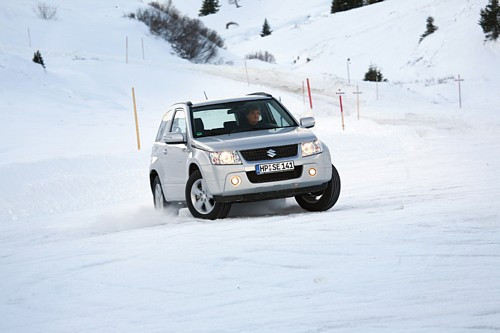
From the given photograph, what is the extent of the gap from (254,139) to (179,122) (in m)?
1.67

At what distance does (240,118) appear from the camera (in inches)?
424

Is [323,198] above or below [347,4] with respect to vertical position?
below

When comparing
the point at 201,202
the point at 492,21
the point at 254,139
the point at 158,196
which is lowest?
the point at 158,196

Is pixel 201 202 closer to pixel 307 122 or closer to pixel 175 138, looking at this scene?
pixel 175 138

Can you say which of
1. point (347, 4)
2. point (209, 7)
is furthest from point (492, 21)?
point (209, 7)

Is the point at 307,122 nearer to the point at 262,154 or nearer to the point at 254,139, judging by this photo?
the point at 254,139

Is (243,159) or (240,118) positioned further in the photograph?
(240,118)

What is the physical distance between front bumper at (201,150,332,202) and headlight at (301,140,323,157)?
0.06 m

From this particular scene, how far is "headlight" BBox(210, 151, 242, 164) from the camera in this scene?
9.75m

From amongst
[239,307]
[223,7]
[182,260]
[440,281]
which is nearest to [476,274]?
[440,281]

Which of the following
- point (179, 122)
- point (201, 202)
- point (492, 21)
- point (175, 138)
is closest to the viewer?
point (201, 202)

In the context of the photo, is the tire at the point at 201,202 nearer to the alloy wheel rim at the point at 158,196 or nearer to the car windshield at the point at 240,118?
the car windshield at the point at 240,118

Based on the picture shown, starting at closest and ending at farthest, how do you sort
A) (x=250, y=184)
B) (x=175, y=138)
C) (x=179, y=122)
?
(x=250, y=184) → (x=175, y=138) → (x=179, y=122)

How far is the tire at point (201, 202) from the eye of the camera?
10016 mm
